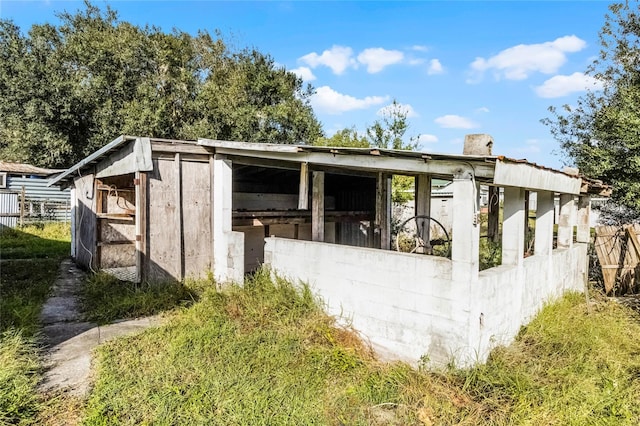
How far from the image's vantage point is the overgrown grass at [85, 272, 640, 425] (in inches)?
126

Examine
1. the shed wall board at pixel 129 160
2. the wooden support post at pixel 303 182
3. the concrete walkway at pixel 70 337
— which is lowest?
the concrete walkway at pixel 70 337

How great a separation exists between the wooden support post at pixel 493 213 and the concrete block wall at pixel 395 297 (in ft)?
11.6

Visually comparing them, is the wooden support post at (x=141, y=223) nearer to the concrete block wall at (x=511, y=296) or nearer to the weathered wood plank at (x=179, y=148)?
the weathered wood plank at (x=179, y=148)

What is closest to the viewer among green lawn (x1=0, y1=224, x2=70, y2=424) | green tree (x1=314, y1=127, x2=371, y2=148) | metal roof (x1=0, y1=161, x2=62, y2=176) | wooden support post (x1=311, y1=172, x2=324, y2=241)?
green lawn (x1=0, y1=224, x2=70, y2=424)

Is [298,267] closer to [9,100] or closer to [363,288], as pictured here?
[363,288]

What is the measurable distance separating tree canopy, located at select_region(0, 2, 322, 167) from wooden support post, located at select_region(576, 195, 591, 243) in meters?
13.9

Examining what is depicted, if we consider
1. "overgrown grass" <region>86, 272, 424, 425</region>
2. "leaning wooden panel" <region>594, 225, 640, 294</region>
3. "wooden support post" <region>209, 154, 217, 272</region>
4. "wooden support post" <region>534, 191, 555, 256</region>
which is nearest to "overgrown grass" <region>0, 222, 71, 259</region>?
"wooden support post" <region>209, 154, 217, 272</region>

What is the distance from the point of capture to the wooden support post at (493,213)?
23.8 ft

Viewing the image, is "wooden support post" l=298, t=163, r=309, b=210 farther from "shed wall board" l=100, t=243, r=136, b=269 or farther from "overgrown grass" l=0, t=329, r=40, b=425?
"shed wall board" l=100, t=243, r=136, b=269

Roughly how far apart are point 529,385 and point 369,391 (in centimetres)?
148

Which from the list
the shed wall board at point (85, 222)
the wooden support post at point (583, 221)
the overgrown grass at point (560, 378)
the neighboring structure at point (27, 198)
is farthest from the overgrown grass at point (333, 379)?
the neighboring structure at point (27, 198)

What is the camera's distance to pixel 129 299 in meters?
5.93

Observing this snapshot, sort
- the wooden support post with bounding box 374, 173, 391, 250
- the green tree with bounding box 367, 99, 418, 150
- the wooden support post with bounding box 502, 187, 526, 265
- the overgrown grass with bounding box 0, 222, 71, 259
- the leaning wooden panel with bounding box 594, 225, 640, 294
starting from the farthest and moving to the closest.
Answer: the green tree with bounding box 367, 99, 418, 150 < the overgrown grass with bounding box 0, 222, 71, 259 < the wooden support post with bounding box 374, 173, 391, 250 < the leaning wooden panel with bounding box 594, 225, 640, 294 < the wooden support post with bounding box 502, 187, 526, 265

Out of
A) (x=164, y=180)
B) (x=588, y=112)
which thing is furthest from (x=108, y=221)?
(x=588, y=112)
